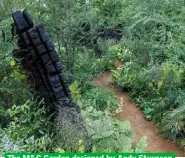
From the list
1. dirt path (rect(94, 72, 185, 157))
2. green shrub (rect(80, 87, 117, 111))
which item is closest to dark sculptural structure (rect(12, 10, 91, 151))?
green shrub (rect(80, 87, 117, 111))

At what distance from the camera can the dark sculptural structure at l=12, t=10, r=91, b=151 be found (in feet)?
18.5

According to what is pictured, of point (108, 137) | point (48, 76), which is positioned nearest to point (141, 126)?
point (108, 137)

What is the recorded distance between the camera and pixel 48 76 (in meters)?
5.91

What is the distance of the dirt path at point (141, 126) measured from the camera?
7250 millimetres

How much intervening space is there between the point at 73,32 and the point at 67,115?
3065 millimetres

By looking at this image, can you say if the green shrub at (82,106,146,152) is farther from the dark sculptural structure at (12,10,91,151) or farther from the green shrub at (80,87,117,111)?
the green shrub at (80,87,117,111)

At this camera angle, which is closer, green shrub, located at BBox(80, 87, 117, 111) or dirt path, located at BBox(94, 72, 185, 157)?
dirt path, located at BBox(94, 72, 185, 157)

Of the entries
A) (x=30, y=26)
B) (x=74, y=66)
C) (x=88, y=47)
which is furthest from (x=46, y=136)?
(x=88, y=47)

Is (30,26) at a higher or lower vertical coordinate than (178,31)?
higher

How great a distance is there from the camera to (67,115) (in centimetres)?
596

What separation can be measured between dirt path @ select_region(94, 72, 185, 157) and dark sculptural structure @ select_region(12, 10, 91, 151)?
2326 millimetres

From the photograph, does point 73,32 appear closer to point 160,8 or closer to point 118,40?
point 160,8

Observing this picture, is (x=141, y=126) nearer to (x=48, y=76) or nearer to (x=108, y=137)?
(x=108, y=137)

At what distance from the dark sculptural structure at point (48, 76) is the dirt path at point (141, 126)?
91.6 inches
